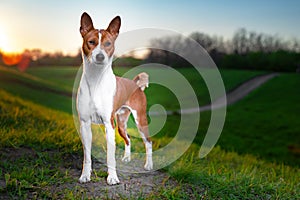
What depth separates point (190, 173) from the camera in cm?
495

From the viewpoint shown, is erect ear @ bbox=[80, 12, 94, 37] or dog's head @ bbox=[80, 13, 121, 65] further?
erect ear @ bbox=[80, 12, 94, 37]

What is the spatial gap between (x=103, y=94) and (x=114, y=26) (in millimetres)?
784

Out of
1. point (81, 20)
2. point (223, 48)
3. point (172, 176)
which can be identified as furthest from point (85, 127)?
point (223, 48)

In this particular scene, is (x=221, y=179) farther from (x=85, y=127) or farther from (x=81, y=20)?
(x=81, y=20)

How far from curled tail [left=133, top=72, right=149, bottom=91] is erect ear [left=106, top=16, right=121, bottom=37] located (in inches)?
41.0

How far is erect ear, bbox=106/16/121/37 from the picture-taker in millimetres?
3846

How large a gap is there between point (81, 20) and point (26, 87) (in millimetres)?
14745

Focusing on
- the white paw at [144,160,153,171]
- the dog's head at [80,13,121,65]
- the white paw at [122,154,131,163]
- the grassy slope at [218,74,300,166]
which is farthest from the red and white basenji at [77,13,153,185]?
the grassy slope at [218,74,300,166]

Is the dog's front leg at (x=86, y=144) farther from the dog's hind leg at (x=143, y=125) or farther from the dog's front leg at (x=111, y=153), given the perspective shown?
the dog's hind leg at (x=143, y=125)

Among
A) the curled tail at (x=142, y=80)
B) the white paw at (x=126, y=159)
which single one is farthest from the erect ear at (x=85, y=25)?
the white paw at (x=126, y=159)

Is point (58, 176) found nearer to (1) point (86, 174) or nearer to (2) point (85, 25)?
(1) point (86, 174)

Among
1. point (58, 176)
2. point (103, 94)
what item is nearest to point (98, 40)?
point (103, 94)

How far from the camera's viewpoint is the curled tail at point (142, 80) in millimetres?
4770

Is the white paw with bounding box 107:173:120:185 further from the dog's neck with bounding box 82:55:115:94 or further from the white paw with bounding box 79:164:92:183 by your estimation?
the dog's neck with bounding box 82:55:115:94
